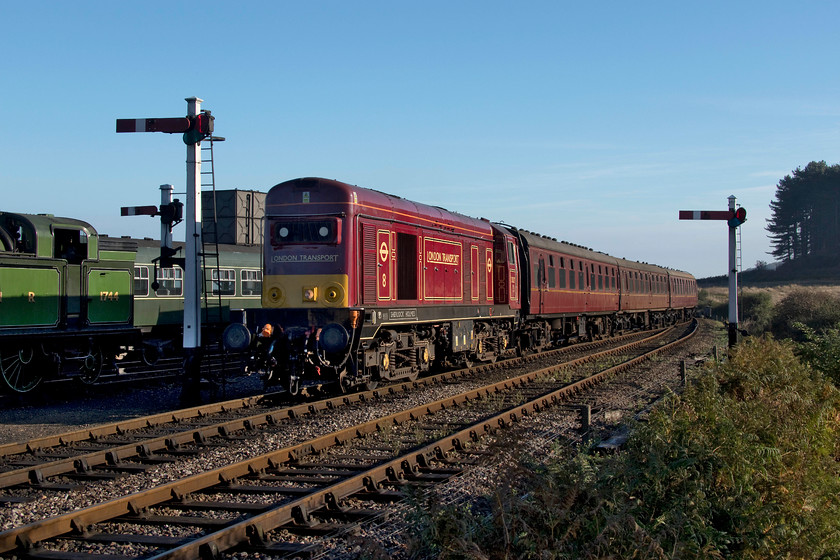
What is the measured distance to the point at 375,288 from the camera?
13953mm

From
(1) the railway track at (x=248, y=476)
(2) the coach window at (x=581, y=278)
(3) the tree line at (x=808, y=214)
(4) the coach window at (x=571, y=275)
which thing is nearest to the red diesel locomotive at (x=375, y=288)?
(1) the railway track at (x=248, y=476)

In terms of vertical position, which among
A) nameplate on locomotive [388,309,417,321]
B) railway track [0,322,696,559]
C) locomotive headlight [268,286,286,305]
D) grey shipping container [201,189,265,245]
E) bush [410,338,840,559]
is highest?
grey shipping container [201,189,265,245]

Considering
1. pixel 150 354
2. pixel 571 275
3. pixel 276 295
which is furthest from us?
pixel 571 275

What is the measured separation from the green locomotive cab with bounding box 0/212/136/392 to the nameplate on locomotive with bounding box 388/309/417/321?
7387 mm

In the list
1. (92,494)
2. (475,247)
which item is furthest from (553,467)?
(475,247)

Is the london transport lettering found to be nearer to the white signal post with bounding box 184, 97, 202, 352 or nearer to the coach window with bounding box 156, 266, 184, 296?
the white signal post with bounding box 184, 97, 202, 352

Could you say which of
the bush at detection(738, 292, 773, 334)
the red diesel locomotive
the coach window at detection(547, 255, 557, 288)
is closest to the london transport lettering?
the red diesel locomotive

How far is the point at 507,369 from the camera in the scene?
1944 centimetres

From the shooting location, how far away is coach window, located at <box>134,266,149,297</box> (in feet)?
66.7

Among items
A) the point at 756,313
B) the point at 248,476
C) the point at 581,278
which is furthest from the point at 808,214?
the point at 248,476

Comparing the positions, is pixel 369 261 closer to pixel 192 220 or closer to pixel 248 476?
pixel 192 220

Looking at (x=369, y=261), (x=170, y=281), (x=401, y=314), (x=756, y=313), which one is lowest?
(x=756, y=313)

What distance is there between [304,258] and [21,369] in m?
6.83

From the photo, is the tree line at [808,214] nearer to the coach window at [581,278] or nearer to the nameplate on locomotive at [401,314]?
the coach window at [581,278]
